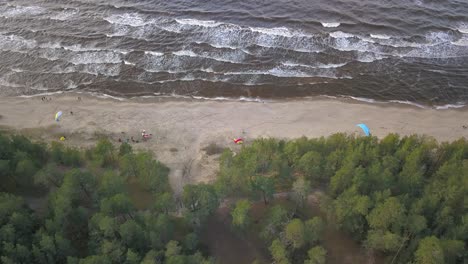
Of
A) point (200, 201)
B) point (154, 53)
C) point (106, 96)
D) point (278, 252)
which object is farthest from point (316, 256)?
point (154, 53)

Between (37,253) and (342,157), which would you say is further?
(342,157)

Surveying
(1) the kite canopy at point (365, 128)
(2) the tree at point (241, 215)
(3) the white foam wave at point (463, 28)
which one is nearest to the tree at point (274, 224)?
(2) the tree at point (241, 215)

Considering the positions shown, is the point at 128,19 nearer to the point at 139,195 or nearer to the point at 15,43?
the point at 15,43

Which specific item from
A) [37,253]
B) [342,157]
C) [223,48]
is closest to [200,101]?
[223,48]

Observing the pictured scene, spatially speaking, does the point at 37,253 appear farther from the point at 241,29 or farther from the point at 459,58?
the point at 459,58

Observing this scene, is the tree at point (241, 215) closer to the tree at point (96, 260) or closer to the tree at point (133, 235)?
the tree at point (133, 235)
